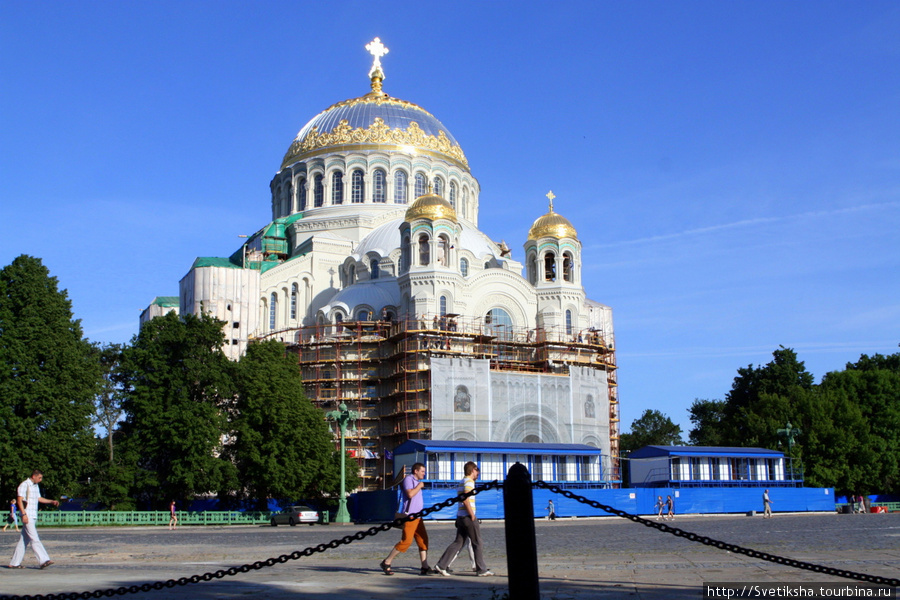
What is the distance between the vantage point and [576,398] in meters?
44.5

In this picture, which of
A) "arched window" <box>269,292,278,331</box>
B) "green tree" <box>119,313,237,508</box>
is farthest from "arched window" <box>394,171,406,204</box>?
"green tree" <box>119,313,237,508</box>

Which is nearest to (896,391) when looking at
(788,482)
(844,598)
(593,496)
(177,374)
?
(788,482)

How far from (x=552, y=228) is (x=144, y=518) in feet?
79.4

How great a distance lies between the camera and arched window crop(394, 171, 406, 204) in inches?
2144

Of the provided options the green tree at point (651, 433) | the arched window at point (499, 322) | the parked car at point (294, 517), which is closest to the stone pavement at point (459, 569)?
the parked car at point (294, 517)

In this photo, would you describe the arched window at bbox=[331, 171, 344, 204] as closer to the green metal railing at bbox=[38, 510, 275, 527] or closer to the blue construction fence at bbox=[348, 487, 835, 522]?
the blue construction fence at bbox=[348, 487, 835, 522]

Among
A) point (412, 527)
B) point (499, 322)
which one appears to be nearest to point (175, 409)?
point (499, 322)

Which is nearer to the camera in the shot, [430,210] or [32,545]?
[32,545]

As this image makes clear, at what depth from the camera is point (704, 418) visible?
73062mm

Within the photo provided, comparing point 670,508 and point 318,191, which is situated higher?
point 318,191

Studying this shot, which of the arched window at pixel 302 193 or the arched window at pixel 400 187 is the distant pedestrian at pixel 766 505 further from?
the arched window at pixel 302 193

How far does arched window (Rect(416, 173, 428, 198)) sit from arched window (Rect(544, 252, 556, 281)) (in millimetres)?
9676

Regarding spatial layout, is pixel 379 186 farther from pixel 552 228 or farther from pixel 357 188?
pixel 552 228

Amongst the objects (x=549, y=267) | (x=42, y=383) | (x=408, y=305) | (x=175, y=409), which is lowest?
(x=175, y=409)
